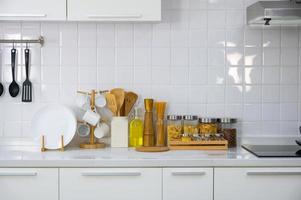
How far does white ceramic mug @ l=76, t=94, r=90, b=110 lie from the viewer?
2.96 meters

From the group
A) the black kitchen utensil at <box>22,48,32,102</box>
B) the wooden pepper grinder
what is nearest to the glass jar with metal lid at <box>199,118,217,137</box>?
the wooden pepper grinder

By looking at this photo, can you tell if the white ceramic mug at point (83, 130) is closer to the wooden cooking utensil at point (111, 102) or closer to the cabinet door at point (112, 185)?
the wooden cooking utensil at point (111, 102)

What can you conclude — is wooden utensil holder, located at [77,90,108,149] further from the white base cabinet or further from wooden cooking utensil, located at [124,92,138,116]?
the white base cabinet

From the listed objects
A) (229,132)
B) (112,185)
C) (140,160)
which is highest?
(229,132)

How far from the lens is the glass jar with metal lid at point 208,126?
9.77 ft

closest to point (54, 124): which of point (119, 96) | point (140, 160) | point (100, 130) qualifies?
point (100, 130)

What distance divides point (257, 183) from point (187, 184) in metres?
0.38

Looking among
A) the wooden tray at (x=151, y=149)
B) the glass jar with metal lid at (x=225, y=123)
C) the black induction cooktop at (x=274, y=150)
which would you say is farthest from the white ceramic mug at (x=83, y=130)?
the black induction cooktop at (x=274, y=150)

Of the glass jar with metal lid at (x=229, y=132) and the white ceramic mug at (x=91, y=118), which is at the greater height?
the white ceramic mug at (x=91, y=118)

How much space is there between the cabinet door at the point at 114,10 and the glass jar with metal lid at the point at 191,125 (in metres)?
0.70

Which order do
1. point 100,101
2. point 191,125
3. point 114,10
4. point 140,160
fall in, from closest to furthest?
point 140,160 → point 114,10 → point 100,101 → point 191,125

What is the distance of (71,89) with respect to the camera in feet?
10.1

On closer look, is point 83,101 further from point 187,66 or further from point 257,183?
point 257,183

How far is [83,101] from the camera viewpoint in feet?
9.70
